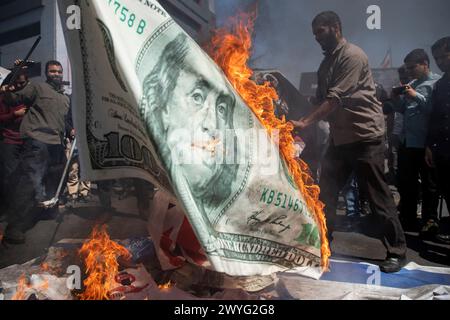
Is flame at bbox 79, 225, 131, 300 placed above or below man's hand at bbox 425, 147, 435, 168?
below

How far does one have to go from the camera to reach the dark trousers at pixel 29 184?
4180 mm

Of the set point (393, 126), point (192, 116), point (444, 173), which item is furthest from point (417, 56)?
point (192, 116)

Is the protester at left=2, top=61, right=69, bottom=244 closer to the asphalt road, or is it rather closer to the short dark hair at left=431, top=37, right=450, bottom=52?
the asphalt road

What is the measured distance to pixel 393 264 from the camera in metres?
3.10

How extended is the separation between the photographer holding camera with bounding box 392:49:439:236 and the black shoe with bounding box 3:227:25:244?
458cm

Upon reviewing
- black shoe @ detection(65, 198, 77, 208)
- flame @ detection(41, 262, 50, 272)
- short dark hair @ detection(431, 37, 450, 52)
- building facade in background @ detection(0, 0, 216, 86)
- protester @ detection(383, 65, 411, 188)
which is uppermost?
building facade in background @ detection(0, 0, 216, 86)

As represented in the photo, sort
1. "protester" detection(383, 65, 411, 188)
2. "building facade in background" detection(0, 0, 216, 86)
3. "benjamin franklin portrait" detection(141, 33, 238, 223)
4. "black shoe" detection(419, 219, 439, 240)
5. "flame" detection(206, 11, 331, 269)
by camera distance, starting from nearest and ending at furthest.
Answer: "benjamin franklin portrait" detection(141, 33, 238, 223)
"flame" detection(206, 11, 331, 269)
"black shoe" detection(419, 219, 439, 240)
"protester" detection(383, 65, 411, 188)
"building facade in background" detection(0, 0, 216, 86)

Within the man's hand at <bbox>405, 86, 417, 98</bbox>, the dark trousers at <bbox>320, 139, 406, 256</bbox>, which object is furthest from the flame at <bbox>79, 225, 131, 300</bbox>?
the man's hand at <bbox>405, 86, 417, 98</bbox>

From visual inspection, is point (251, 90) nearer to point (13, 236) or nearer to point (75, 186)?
point (13, 236)

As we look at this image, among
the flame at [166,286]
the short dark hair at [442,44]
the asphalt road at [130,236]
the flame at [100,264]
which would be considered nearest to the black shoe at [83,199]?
the asphalt road at [130,236]

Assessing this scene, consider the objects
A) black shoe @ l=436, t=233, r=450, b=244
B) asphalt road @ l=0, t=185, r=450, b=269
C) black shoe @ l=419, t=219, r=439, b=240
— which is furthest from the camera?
black shoe @ l=419, t=219, r=439, b=240

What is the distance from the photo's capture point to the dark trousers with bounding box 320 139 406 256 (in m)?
3.05

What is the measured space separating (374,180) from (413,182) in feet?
6.19

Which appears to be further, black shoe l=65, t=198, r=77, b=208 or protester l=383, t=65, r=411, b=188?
black shoe l=65, t=198, r=77, b=208
